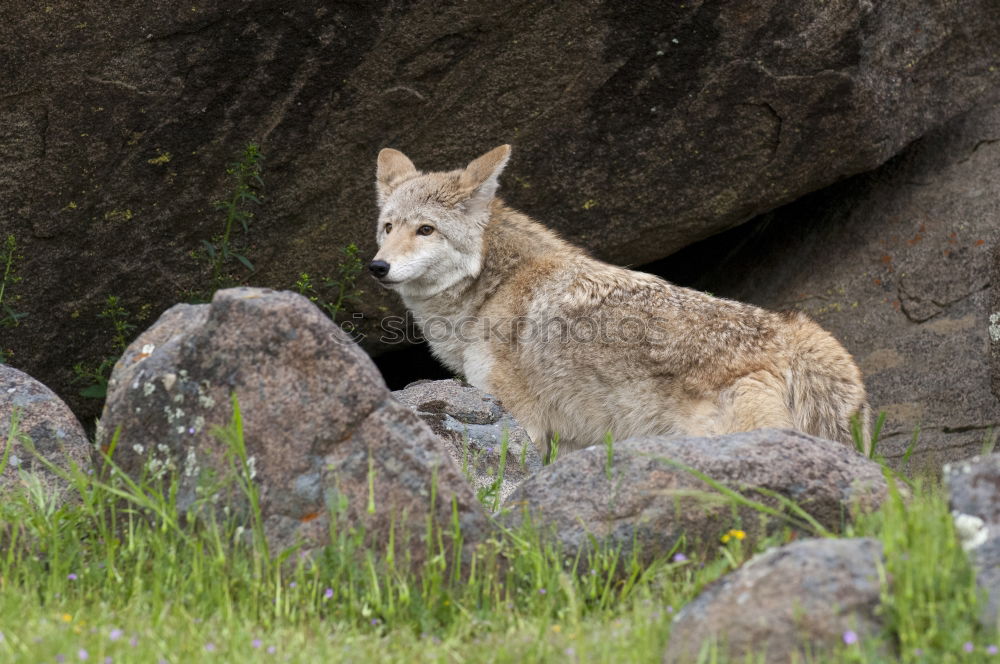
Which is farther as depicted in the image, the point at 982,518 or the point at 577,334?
the point at 577,334

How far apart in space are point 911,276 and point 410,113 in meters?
3.72

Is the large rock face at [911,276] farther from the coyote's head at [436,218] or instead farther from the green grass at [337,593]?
the green grass at [337,593]

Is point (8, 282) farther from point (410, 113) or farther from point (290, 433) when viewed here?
point (290, 433)

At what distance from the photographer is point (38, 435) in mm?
4898

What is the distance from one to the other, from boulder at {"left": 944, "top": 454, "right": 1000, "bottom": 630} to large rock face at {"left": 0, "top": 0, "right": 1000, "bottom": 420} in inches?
172

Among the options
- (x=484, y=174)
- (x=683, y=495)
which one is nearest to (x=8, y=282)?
(x=484, y=174)

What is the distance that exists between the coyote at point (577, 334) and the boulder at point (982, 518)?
240cm

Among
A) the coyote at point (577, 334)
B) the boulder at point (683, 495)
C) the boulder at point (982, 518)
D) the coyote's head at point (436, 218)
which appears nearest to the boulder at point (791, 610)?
the boulder at point (982, 518)

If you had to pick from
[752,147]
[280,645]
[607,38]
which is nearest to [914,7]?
[752,147]

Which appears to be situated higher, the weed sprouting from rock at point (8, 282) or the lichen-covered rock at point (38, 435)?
the weed sprouting from rock at point (8, 282)

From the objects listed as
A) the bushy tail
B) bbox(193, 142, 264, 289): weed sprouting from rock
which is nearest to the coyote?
the bushy tail

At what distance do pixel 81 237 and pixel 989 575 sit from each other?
5.67m

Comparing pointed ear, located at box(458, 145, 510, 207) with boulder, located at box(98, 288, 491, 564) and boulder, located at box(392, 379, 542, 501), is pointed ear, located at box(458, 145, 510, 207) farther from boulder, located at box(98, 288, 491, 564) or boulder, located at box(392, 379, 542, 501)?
boulder, located at box(98, 288, 491, 564)

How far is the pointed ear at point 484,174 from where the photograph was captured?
6.86 metres
